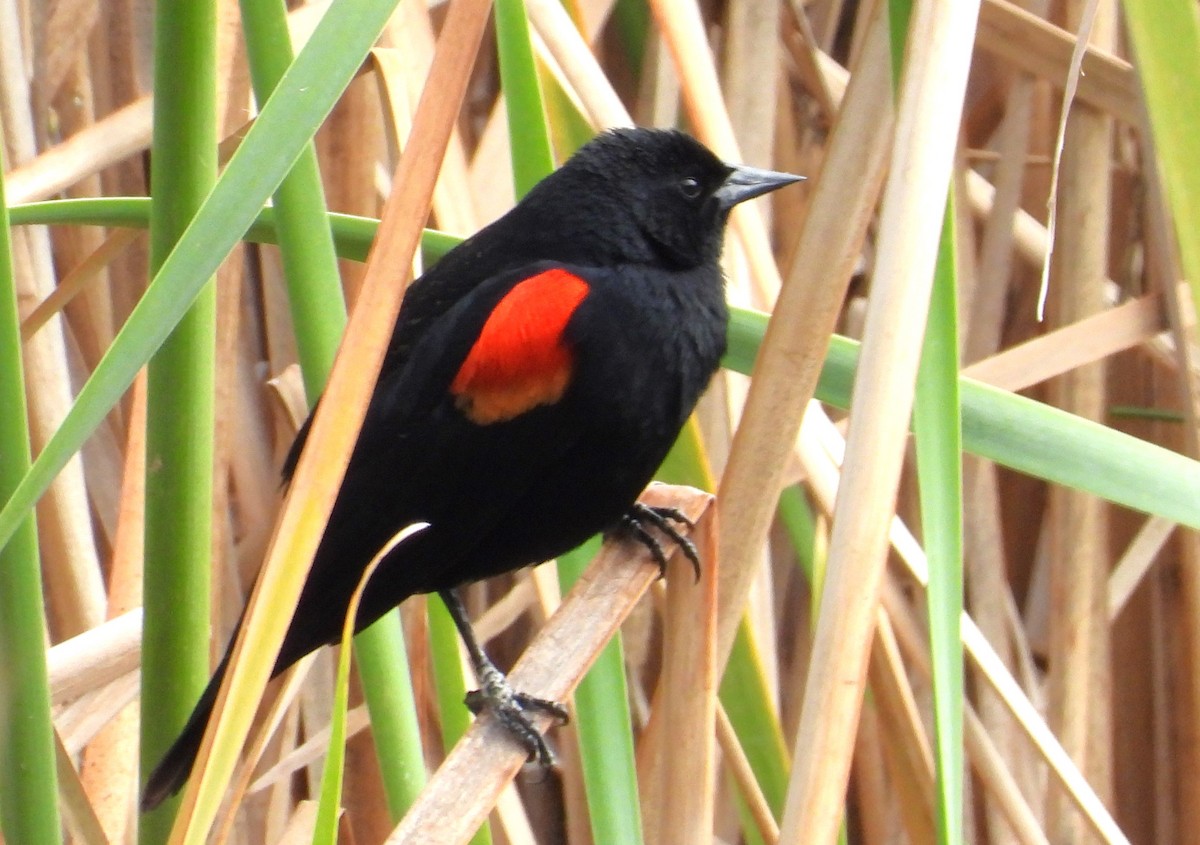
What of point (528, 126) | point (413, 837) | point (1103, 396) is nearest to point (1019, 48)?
point (1103, 396)

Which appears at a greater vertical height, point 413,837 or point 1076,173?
point 1076,173

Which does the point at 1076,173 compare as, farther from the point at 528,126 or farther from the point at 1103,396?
the point at 528,126

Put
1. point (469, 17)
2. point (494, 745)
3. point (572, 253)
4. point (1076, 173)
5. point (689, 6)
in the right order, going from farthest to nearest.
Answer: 1. point (1076, 173)
2. point (572, 253)
3. point (689, 6)
4. point (494, 745)
5. point (469, 17)

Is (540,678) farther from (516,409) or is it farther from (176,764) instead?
(516,409)

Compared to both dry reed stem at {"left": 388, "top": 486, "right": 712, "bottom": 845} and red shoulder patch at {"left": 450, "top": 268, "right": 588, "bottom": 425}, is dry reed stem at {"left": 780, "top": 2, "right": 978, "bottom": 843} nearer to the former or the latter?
dry reed stem at {"left": 388, "top": 486, "right": 712, "bottom": 845}

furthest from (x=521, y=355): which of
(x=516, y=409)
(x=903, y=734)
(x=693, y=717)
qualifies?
(x=903, y=734)

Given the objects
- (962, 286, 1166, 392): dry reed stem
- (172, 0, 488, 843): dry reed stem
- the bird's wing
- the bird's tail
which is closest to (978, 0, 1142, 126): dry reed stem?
(962, 286, 1166, 392): dry reed stem
